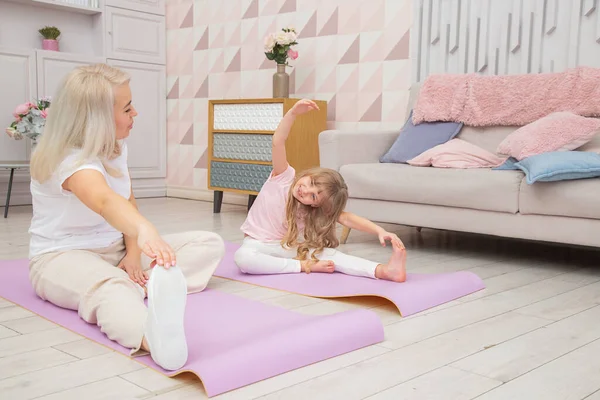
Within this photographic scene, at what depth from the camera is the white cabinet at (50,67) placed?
4.41 metres

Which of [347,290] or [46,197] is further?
[347,290]

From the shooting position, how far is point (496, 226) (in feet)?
8.46

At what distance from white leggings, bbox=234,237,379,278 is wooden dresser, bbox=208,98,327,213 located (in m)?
1.42

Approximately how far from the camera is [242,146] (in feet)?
13.5

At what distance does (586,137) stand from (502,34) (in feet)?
3.16

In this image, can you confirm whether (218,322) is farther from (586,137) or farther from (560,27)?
(560,27)

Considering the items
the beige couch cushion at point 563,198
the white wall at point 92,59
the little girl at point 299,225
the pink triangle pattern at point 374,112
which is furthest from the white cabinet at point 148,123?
the beige couch cushion at point 563,198

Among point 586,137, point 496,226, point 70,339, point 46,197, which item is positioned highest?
point 586,137

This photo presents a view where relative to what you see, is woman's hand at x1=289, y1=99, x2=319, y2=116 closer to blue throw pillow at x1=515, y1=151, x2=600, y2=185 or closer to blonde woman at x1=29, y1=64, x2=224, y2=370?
blonde woman at x1=29, y1=64, x2=224, y2=370

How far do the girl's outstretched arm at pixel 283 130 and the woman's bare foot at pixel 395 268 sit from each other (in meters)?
0.51

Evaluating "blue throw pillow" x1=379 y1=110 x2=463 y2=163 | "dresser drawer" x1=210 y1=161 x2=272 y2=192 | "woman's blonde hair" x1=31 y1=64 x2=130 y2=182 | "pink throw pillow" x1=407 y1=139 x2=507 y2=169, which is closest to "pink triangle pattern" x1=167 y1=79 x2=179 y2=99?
"dresser drawer" x1=210 y1=161 x2=272 y2=192

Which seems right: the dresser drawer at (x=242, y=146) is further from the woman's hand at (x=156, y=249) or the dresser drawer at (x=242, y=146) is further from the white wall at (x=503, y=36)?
the woman's hand at (x=156, y=249)

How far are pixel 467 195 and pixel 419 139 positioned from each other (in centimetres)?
63

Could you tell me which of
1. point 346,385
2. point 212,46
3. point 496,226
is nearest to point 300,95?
point 212,46
